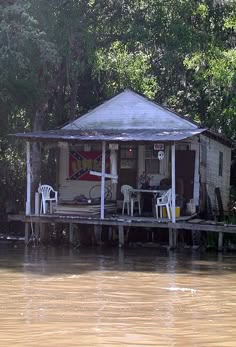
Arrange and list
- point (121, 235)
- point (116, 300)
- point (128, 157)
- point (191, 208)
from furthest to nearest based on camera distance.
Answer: point (128, 157) → point (191, 208) → point (121, 235) → point (116, 300)

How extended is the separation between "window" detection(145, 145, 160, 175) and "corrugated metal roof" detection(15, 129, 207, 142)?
50.0 inches

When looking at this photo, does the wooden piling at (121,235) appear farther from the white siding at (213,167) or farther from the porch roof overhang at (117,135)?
the white siding at (213,167)

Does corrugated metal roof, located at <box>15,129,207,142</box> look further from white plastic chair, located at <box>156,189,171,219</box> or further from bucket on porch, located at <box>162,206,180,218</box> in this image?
bucket on porch, located at <box>162,206,180,218</box>

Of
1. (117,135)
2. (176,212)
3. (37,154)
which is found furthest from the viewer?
(37,154)

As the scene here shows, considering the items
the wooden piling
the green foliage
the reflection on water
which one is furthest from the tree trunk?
the reflection on water

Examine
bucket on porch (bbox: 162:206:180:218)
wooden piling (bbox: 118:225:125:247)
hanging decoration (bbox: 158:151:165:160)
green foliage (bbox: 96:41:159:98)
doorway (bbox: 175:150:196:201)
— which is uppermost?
green foliage (bbox: 96:41:159:98)

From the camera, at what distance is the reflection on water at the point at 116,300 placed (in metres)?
10.1

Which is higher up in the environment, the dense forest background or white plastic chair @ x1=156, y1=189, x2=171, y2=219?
the dense forest background

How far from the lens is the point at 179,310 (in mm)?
12125

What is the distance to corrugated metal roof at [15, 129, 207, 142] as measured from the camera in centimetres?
2230

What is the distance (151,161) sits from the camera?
1010 inches

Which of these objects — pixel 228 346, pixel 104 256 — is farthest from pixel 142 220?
pixel 228 346

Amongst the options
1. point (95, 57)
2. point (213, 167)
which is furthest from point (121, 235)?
point (95, 57)

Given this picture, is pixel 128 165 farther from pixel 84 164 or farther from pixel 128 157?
pixel 84 164
